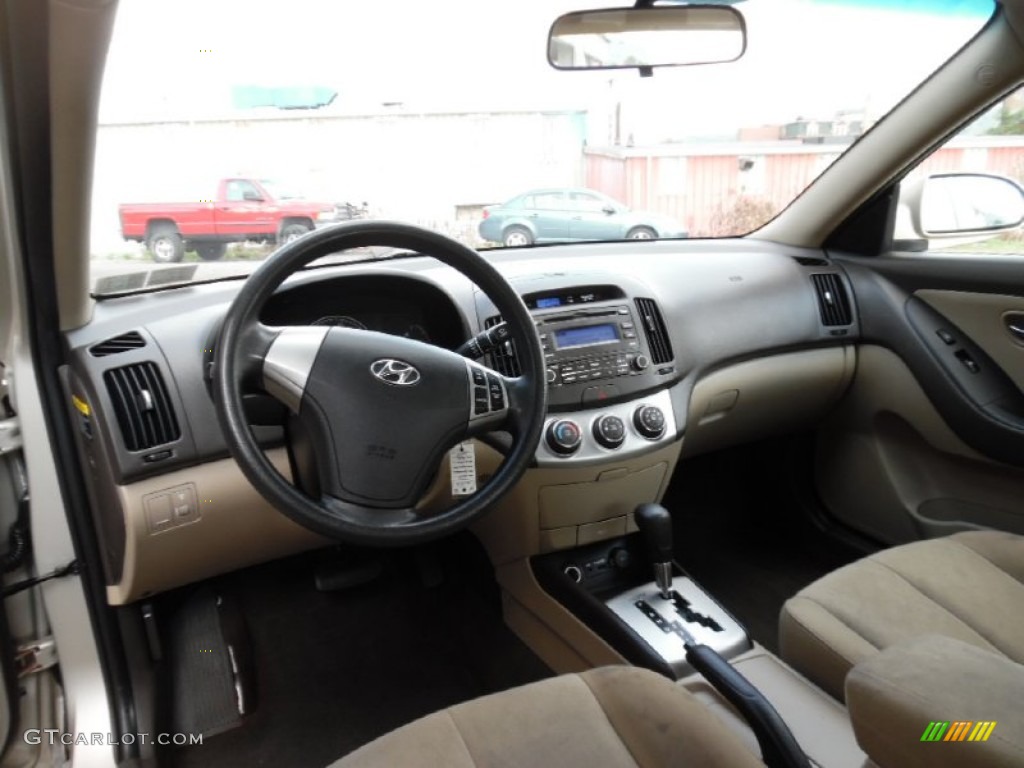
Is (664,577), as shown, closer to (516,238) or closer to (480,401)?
(480,401)

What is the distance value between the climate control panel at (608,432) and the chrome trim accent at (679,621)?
1.26 feet

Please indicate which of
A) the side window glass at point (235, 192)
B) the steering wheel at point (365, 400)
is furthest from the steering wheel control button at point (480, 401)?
the side window glass at point (235, 192)

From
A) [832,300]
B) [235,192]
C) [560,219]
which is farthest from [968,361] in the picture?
[235,192]

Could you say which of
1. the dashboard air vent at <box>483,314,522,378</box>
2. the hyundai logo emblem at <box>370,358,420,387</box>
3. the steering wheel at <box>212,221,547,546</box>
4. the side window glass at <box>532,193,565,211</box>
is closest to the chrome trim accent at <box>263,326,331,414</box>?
the steering wheel at <box>212,221,547,546</box>

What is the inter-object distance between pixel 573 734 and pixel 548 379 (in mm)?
882

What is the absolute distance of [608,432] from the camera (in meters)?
1.92

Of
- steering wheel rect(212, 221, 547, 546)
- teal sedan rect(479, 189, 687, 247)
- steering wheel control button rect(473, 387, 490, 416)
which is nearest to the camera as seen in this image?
steering wheel rect(212, 221, 547, 546)

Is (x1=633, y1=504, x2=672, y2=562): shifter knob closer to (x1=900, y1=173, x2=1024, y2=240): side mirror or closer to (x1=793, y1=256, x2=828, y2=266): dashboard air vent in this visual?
(x1=793, y1=256, x2=828, y2=266): dashboard air vent

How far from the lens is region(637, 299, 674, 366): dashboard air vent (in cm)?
204

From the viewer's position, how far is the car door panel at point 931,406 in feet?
7.33

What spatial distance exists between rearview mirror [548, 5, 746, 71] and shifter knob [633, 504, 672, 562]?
47.3 inches

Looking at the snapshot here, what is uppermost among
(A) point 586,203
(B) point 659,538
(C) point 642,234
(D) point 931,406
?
(A) point 586,203

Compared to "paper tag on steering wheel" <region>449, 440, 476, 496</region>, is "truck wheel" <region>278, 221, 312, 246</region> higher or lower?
higher

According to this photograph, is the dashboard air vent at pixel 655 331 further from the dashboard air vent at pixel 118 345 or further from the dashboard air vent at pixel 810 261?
the dashboard air vent at pixel 118 345
